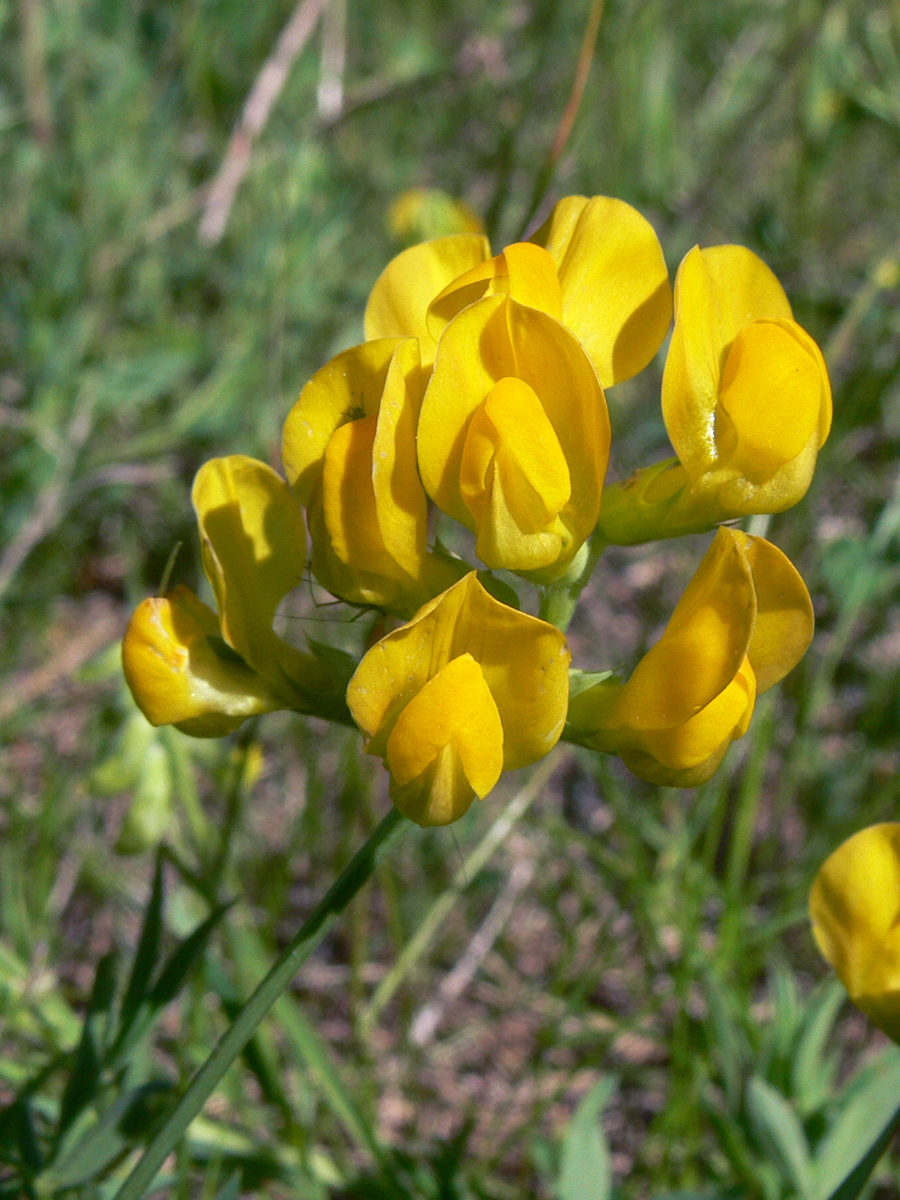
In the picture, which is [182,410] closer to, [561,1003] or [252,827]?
[252,827]

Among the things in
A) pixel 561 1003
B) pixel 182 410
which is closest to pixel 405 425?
pixel 561 1003

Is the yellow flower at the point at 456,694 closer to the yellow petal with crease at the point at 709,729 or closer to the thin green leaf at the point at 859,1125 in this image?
the yellow petal with crease at the point at 709,729

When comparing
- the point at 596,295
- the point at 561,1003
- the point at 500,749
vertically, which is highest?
the point at 596,295

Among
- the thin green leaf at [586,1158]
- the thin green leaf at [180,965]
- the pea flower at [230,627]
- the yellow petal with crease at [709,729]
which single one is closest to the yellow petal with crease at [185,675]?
the pea flower at [230,627]

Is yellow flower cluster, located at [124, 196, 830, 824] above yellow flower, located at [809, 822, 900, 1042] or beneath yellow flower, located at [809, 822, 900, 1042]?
above

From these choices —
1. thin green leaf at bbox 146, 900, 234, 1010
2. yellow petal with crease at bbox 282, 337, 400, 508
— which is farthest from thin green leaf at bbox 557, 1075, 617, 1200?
yellow petal with crease at bbox 282, 337, 400, 508

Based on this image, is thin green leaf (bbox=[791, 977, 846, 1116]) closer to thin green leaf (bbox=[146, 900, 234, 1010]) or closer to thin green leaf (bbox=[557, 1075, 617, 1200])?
thin green leaf (bbox=[557, 1075, 617, 1200])

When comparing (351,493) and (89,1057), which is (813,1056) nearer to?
(89,1057)
